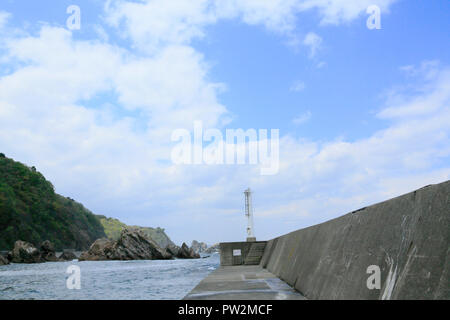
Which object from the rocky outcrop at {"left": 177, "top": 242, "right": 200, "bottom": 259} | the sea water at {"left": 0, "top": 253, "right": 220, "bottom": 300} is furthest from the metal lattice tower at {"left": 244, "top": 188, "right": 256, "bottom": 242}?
the rocky outcrop at {"left": 177, "top": 242, "right": 200, "bottom": 259}

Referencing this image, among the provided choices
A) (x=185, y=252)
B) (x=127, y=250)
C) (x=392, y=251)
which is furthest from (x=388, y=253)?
(x=185, y=252)

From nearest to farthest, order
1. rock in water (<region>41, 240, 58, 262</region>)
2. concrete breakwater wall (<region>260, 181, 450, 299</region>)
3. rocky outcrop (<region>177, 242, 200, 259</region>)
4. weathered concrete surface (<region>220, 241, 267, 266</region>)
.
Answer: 1. concrete breakwater wall (<region>260, 181, 450, 299</region>)
2. weathered concrete surface (<region>220, 241, 267, 266</region>)
3. rock in water (<region>41, 240, 58, 262</region>)
4. rocky outcrop (<region>177, 242, 200, 259</region>)

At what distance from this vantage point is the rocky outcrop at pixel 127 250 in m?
80.3

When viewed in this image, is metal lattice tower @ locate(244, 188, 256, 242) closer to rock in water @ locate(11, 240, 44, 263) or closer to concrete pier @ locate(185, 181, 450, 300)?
concrete pier @ locate(185, 181, 450, 300)

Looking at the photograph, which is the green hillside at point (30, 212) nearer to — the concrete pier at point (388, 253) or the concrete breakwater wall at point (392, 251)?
the concrete pier at point (388, 253)

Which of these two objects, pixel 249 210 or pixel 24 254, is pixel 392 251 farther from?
pixel 24 254

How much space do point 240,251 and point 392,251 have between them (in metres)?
18.2

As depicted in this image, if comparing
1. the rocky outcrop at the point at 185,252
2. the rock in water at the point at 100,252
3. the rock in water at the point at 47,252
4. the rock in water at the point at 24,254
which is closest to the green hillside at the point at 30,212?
the rock in water at the point at 47,252

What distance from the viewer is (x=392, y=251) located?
3.19m

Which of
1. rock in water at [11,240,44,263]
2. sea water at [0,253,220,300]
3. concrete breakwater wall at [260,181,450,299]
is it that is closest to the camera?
concrete breakwater wall at [260,181,450,299]

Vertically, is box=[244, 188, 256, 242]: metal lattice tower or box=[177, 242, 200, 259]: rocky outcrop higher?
box=[244, 188, 256, 242]: metal lattice tower

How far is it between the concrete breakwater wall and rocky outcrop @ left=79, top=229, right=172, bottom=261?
80422 millimetres

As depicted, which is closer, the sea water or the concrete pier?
the concrete pier

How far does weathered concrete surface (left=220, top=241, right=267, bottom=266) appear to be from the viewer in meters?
20.8
